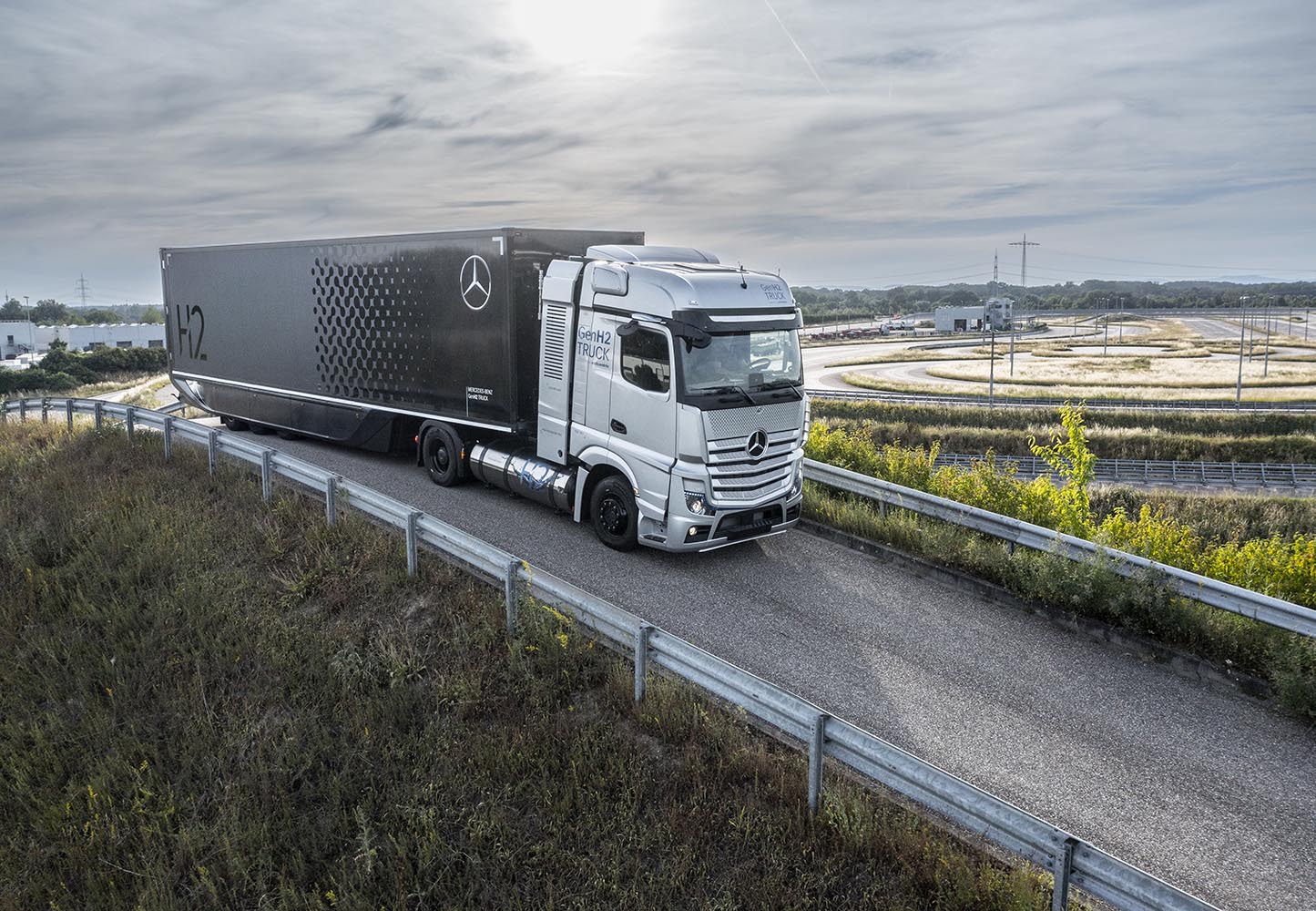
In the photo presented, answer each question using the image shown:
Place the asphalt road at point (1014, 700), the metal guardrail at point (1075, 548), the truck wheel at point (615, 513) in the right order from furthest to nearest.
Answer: the truck wheel at point (615, 513) < the metal guardrail at point (1075, 548) < the asphalt road at point (1014, 700)

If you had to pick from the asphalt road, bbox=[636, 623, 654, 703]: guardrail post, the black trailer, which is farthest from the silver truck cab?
bbox=[636, 623, 654, 703]: guardrail post

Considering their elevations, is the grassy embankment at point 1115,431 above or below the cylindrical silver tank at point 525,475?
below

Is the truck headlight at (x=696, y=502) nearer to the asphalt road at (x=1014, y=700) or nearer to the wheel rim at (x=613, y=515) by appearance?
the asphalt road at (x=1014, y=700)

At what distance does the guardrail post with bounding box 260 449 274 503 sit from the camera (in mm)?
12328

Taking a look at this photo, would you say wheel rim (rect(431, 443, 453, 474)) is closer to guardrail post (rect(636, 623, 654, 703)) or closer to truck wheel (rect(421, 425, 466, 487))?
truck wheel (rect(421, 425, 466, 487))

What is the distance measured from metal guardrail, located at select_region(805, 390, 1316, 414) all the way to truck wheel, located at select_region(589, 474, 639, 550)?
37.8 m

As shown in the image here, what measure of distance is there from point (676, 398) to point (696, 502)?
1.22 metres

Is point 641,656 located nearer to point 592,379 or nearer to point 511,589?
point 511,589

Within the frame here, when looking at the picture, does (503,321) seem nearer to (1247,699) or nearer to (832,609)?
(832,609)

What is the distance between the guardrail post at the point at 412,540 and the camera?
9.85m

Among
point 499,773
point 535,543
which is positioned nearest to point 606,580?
point 535,543

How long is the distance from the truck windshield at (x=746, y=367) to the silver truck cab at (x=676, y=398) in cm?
1

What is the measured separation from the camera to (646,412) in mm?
10391

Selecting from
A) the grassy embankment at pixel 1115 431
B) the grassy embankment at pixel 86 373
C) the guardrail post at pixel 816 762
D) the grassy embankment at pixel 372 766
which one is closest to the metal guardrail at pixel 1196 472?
the grassy embankment at pixel 1115 431
